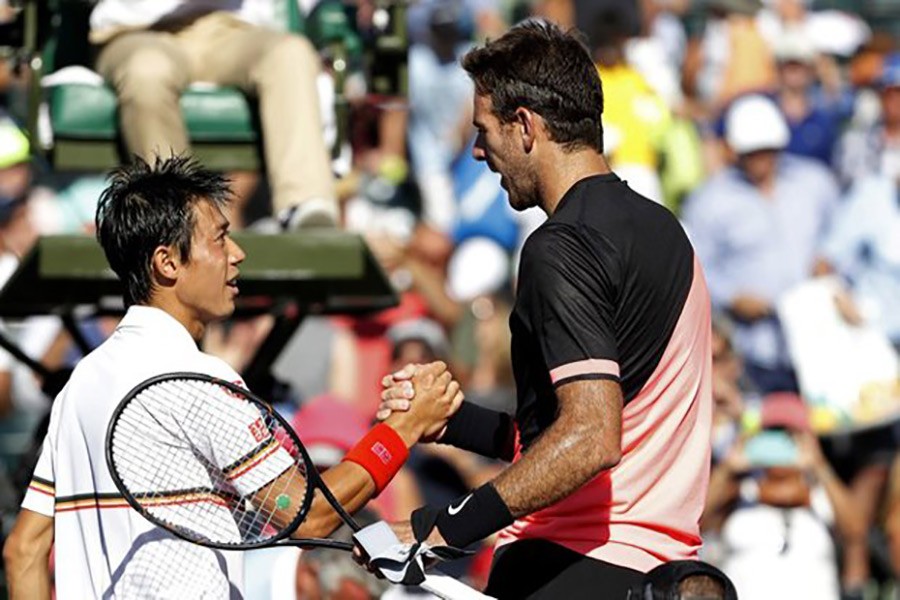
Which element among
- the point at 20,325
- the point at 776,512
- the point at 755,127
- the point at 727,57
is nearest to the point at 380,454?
the point at 776,512

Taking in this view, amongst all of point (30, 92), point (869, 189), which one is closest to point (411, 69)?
point (869, 189)

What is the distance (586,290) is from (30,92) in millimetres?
4032

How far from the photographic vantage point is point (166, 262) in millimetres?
5105

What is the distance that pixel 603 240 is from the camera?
4.71m

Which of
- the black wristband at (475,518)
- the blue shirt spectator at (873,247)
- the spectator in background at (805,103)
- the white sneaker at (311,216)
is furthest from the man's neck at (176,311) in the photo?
the spectator in background at (805,103)

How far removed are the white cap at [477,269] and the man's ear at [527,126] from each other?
21.9 ft

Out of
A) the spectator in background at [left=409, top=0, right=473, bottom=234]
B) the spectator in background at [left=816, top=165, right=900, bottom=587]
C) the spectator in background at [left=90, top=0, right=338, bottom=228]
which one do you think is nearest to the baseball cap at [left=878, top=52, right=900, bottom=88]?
the spectator in background at [left=816, top=165, right=900, bottom=587]

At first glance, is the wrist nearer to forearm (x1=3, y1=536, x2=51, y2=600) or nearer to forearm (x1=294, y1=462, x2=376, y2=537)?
forearm (x1=294, y1=462, x2=376, y2=537)

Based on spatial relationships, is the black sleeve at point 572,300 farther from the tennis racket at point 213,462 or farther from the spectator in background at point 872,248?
the spectator in background at point 872,248

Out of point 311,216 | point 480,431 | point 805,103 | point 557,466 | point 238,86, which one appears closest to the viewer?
point 557,466

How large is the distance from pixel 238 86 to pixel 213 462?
3873 mm

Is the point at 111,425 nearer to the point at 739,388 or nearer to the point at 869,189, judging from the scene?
the point at 739,388

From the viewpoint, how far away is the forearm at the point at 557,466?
4535 mm

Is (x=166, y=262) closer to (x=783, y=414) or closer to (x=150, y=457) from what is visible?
(x=150, y=457)
